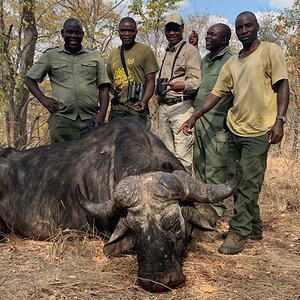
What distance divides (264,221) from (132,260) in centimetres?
235

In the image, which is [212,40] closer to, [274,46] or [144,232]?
[274,46]

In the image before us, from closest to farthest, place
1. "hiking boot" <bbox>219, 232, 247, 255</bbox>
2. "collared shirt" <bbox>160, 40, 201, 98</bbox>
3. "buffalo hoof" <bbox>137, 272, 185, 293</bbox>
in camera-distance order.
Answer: "buffalo hoof" <bbox>137, 272, 185, 293</bbox> → "hiking boot" <bbox>219, 232, 247, 255</bbox> → "collared shirt" <bbox>160, 40, 201, 98</bbox>

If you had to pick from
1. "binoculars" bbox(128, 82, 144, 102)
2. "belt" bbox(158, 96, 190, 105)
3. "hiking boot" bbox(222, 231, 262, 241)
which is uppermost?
"binoculars" bbox(128, 82, 144, 102)

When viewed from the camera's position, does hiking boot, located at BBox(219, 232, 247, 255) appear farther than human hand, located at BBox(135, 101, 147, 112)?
No

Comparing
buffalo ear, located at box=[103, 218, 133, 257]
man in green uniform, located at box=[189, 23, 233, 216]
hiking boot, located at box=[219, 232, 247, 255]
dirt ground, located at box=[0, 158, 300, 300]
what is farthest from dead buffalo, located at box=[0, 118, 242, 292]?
man in green uniform, located at box=[189, 23, 233, 216]

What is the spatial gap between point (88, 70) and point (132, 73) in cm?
62

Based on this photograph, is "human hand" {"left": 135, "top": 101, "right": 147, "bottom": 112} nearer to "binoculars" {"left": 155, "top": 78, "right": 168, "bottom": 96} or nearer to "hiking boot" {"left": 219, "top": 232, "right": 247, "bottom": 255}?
"binoculars" {"left": 155, "top": 78, "right": 168, "bottom": 96}

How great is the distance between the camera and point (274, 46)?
178 inches

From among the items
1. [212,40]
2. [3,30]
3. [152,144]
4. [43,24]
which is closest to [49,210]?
[152,144]

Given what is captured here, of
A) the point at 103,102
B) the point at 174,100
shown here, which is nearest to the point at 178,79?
the point at 174,100

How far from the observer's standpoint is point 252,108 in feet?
15.2

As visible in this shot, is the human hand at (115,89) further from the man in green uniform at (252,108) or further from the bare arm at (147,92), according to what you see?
the man in green uniform at (252,108)

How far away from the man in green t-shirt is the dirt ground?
2023 millimetres

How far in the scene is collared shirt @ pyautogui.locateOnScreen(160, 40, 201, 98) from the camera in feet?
19.6
